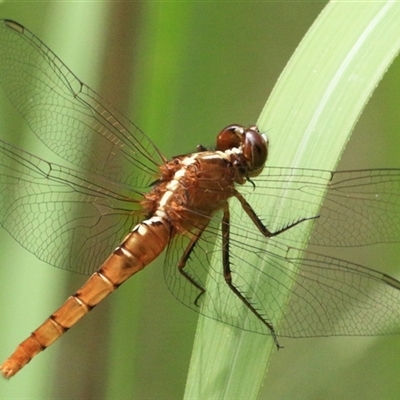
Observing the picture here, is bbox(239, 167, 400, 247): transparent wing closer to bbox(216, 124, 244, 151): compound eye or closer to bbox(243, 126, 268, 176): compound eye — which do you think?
bbox(243, 126, 268, 176): compound eye

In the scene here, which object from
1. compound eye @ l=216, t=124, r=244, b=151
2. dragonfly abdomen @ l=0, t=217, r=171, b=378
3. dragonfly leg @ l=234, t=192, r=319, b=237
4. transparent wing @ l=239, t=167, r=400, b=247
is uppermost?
compound eye @ l=216, t=124, r=244, b=151

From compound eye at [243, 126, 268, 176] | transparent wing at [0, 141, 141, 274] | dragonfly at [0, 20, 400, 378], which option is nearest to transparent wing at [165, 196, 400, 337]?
dragonfly at [0, 20, 400, 378]

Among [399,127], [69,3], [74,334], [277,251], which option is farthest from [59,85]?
[399,127]

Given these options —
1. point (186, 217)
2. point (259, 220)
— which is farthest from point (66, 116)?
point (259, 220)

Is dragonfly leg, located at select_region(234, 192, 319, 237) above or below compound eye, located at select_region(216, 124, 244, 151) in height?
below

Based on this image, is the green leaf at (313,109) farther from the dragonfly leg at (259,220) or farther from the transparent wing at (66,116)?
the transparent wing at (66,116)

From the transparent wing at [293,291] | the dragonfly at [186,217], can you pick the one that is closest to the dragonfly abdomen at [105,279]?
the dragonfly at [186,217]

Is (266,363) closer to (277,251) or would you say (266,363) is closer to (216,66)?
(277,251)
